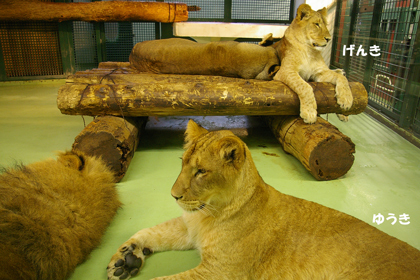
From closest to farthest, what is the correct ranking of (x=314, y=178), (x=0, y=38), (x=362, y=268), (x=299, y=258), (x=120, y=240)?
(x=362, y=268), (x=299, y=258), (x=120, y=240), (x=314, y=178), (x=0, y=38)

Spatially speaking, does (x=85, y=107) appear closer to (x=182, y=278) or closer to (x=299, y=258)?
(x=182, y=278)

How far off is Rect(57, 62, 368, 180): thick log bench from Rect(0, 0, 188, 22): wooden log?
4.52 m

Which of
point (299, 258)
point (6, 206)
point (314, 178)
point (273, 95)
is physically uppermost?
point (273, 95)

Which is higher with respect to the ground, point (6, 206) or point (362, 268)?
point (6, 206)

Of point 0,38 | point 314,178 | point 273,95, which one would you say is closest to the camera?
point 314,178

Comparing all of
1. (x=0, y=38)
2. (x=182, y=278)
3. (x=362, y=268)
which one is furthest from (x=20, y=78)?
(x=362, y=268)

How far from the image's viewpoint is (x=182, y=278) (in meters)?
2.07

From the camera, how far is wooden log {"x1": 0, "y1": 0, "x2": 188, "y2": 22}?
786cm

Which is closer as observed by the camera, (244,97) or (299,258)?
(299,258)

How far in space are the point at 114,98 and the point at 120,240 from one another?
6.03 ft

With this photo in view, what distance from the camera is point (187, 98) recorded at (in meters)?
4.03

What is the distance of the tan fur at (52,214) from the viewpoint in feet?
6.25

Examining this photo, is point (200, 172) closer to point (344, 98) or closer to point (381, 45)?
point (344, 98)

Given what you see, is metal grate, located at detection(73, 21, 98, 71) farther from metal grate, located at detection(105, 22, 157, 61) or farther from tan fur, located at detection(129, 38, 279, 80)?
tan fur, located at detection(129, 38, 279, 80)
